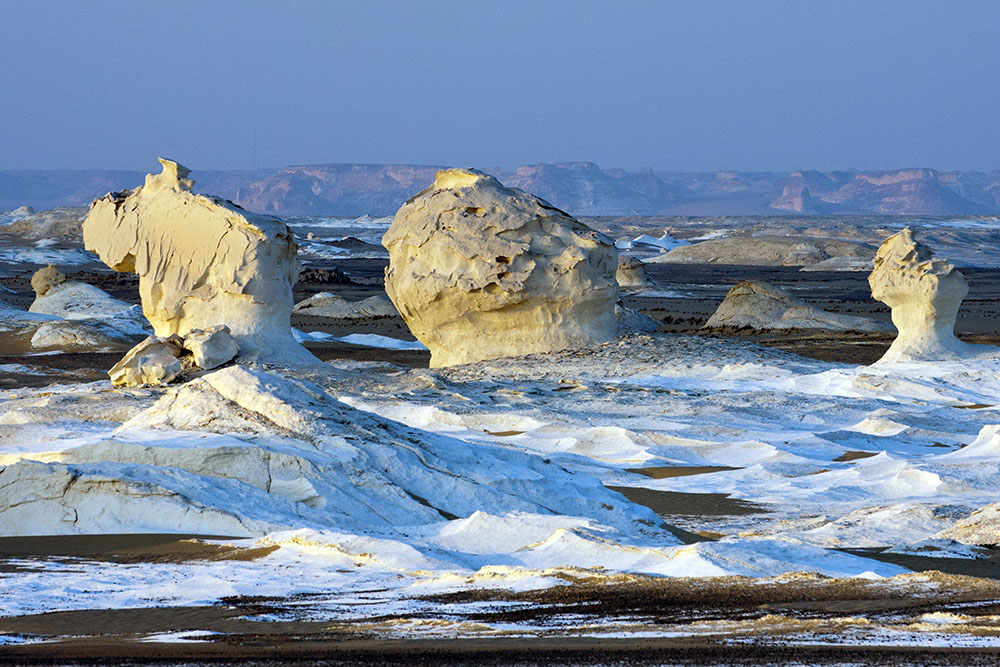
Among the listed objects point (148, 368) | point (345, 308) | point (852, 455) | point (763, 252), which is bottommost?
point (763, 252)

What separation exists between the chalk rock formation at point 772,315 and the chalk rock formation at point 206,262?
42.7 ft

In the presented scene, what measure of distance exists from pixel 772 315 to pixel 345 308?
1052 cm

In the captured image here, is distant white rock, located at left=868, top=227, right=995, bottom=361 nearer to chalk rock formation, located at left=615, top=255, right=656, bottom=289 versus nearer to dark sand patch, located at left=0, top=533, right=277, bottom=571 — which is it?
dark sand patch, located at left=0, top=533, right=277, bottom=571

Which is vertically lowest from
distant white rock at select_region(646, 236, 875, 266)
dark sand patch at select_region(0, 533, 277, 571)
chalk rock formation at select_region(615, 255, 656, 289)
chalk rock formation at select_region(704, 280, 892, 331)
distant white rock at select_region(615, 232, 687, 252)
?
distant white rock at select_region(615, 232, 687, 252)

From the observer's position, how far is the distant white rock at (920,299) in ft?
68.3

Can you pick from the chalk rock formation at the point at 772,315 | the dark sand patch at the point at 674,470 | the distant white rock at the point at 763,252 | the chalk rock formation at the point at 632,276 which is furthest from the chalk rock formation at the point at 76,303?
the distant white rock at the point at 763,252

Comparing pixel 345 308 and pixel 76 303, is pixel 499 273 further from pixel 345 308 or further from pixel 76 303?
pixel 76 303

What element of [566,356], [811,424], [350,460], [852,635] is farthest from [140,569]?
[566,356]

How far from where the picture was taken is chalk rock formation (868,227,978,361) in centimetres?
2083

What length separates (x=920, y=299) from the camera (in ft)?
68.7

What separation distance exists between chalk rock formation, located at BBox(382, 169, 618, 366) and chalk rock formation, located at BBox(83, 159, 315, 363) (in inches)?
80.0

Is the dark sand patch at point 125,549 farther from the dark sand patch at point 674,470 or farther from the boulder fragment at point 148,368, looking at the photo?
the boulder fragment at point 148,368

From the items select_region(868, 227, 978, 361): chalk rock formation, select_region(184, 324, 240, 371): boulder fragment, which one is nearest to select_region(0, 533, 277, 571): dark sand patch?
select_region(184, 324, 240, 371): boulder fragment

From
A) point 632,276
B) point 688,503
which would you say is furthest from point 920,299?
point 632,276
